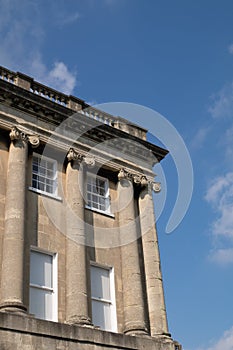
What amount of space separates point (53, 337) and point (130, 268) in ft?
16.6

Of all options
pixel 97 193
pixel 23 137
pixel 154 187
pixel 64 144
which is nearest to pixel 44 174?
pixel 64 144

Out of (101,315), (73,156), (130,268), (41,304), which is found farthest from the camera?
(73,156)

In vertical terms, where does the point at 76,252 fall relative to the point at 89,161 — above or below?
below

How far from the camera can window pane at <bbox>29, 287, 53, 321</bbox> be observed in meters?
17.1

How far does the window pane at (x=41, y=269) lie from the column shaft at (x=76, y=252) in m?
0.66

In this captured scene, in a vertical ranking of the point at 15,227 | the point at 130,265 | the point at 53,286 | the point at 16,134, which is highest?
the point at 16,134

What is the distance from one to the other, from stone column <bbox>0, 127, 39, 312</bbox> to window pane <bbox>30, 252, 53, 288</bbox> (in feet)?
2.99

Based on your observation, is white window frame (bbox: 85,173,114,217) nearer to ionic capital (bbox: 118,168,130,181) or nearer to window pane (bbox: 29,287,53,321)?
ionic capital (bbox: 118,168,130,181)

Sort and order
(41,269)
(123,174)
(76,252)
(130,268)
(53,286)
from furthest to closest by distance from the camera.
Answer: (123,174) < (130,268) < (76,252) < (41,269) < (53,286)

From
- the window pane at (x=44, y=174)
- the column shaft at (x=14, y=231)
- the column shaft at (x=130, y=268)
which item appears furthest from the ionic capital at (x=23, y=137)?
the column shaft at (x=130, y=268)

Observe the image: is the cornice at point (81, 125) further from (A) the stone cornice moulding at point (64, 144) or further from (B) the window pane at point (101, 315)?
(B) the window pane at point (101, 315)

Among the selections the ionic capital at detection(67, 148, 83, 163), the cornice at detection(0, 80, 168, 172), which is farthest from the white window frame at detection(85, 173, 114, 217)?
the cornice at detection(0, 80, 168, 172)

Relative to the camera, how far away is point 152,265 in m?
20.8

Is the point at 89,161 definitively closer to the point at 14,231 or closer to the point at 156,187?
the point at 156,187
